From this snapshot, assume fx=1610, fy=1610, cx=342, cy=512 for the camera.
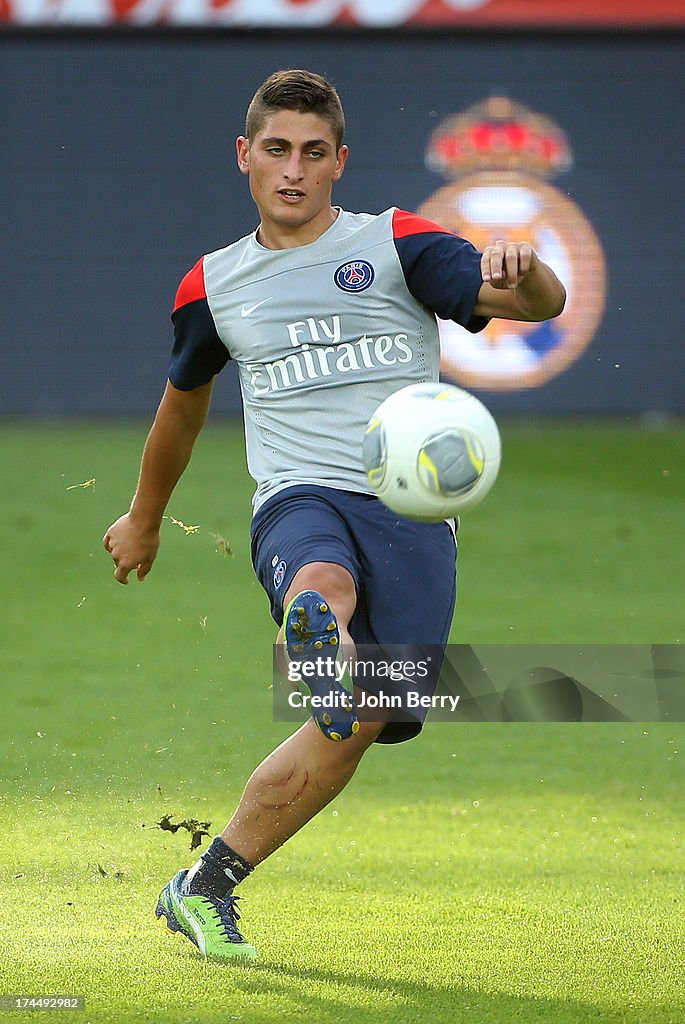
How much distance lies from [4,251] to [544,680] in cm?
1113

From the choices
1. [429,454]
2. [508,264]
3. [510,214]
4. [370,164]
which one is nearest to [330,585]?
[429,454]

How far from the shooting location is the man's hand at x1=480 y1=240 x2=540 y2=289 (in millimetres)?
3467

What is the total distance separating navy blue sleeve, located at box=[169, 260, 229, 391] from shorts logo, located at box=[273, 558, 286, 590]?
0.67m

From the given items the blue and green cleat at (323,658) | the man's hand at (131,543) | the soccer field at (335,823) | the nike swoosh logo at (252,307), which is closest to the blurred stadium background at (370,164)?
the soccer field at (335,823)

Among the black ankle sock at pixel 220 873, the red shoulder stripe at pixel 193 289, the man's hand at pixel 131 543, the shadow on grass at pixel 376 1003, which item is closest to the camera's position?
the shadow on grass at pixel 376 1003

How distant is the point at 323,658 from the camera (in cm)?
327

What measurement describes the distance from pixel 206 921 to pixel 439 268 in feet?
5.24

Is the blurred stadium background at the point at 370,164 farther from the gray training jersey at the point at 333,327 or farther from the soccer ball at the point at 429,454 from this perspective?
the soccer ball at the point at 429,454

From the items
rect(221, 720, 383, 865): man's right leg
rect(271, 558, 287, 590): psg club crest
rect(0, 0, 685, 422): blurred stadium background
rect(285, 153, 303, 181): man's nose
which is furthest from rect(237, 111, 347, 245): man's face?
rect(0, 0, 685, 422): blurred stadium background

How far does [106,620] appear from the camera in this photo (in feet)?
25.6

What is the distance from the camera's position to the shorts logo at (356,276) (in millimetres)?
3852

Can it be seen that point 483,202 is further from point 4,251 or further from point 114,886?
point 114,886

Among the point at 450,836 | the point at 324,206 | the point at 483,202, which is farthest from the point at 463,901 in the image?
the point at 483,202

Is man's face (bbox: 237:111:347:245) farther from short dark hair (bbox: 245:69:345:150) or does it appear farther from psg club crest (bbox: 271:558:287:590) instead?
psg club crest (bbox: 271:558:287:590)
